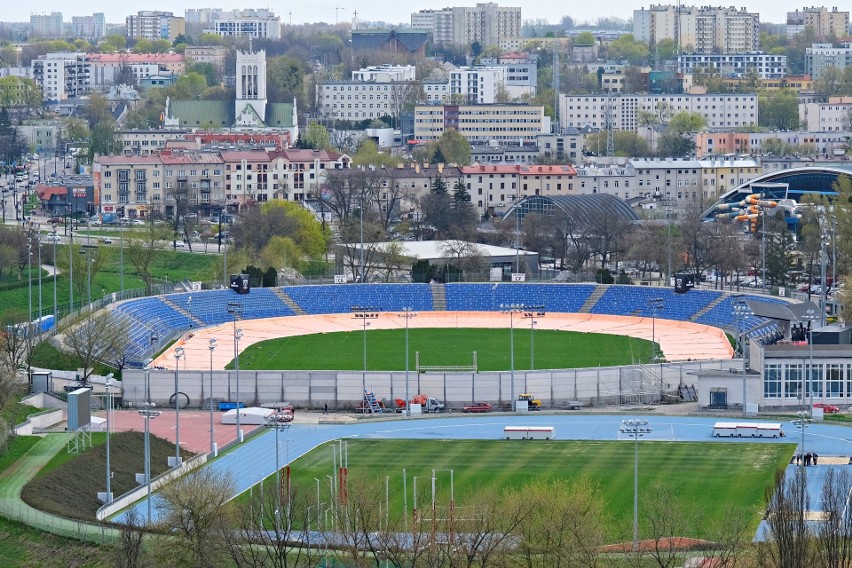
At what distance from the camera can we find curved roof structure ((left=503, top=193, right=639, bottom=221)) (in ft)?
353

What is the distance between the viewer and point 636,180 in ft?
429

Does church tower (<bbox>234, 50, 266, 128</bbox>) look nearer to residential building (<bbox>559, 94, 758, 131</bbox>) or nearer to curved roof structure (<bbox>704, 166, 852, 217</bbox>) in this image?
residential building (<bbox>559, 94, 758, 131</bbox>)

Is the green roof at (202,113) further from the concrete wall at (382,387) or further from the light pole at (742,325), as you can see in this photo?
the concrete wall at (382,387)

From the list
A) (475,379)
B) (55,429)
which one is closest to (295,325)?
(475,379)

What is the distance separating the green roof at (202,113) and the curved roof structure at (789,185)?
57.7 meters

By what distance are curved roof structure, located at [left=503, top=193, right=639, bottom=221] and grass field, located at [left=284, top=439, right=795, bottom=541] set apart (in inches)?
2004

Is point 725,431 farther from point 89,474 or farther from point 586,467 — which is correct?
point 89,474

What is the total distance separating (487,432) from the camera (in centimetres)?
5853

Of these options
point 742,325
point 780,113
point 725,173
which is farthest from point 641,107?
point 742,325

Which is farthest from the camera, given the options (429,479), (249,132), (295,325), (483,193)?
(249,132)

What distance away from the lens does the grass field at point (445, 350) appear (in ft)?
235

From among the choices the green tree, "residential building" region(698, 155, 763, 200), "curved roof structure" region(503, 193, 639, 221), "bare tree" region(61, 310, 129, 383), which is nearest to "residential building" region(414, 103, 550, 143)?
the green tree

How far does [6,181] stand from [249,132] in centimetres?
1935

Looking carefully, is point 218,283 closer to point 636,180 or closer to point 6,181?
point 636,180
